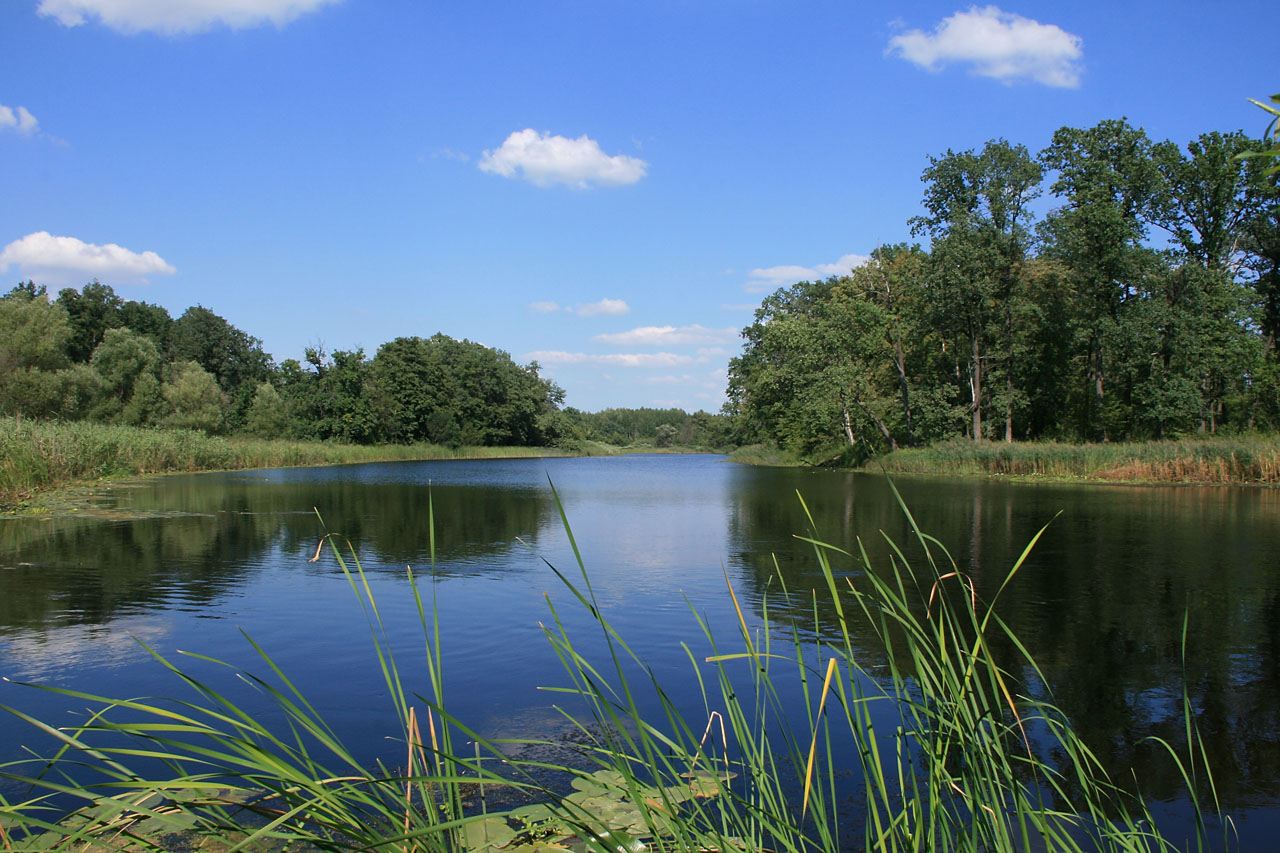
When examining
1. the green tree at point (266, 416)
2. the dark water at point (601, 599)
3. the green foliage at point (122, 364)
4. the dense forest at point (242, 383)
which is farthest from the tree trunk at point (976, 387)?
the green tree at point (266, 416)

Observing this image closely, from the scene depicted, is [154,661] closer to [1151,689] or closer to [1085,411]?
[1151,689]

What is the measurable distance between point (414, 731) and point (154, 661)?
4558 mm

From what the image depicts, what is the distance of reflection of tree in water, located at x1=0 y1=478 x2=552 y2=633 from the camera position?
7988 mm

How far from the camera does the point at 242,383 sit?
74.7 m

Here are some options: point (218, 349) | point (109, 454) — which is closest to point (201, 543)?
point (109, 454)

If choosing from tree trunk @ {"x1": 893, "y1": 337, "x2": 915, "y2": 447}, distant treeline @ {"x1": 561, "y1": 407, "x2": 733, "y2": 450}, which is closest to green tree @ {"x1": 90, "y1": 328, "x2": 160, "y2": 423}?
tree trunk @ {"x1": 893, "y1": 337, "x2": 915, "y2": 447}

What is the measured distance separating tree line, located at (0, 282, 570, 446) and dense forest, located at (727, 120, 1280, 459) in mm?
36121

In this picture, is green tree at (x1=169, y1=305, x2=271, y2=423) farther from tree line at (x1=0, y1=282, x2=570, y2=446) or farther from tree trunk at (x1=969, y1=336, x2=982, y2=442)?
tree trunk at (x1=969, y1=336, x2=982, y2=442)

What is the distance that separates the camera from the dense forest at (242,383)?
1448 inches

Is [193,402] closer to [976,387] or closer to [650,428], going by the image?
[976,387]

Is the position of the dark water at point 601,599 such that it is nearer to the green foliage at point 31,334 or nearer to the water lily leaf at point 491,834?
the water lily leaf at point 491,834

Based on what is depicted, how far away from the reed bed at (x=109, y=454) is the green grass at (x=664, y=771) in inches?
587

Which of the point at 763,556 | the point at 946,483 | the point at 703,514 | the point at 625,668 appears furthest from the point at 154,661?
the point at 946,483

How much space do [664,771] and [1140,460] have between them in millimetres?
27538
